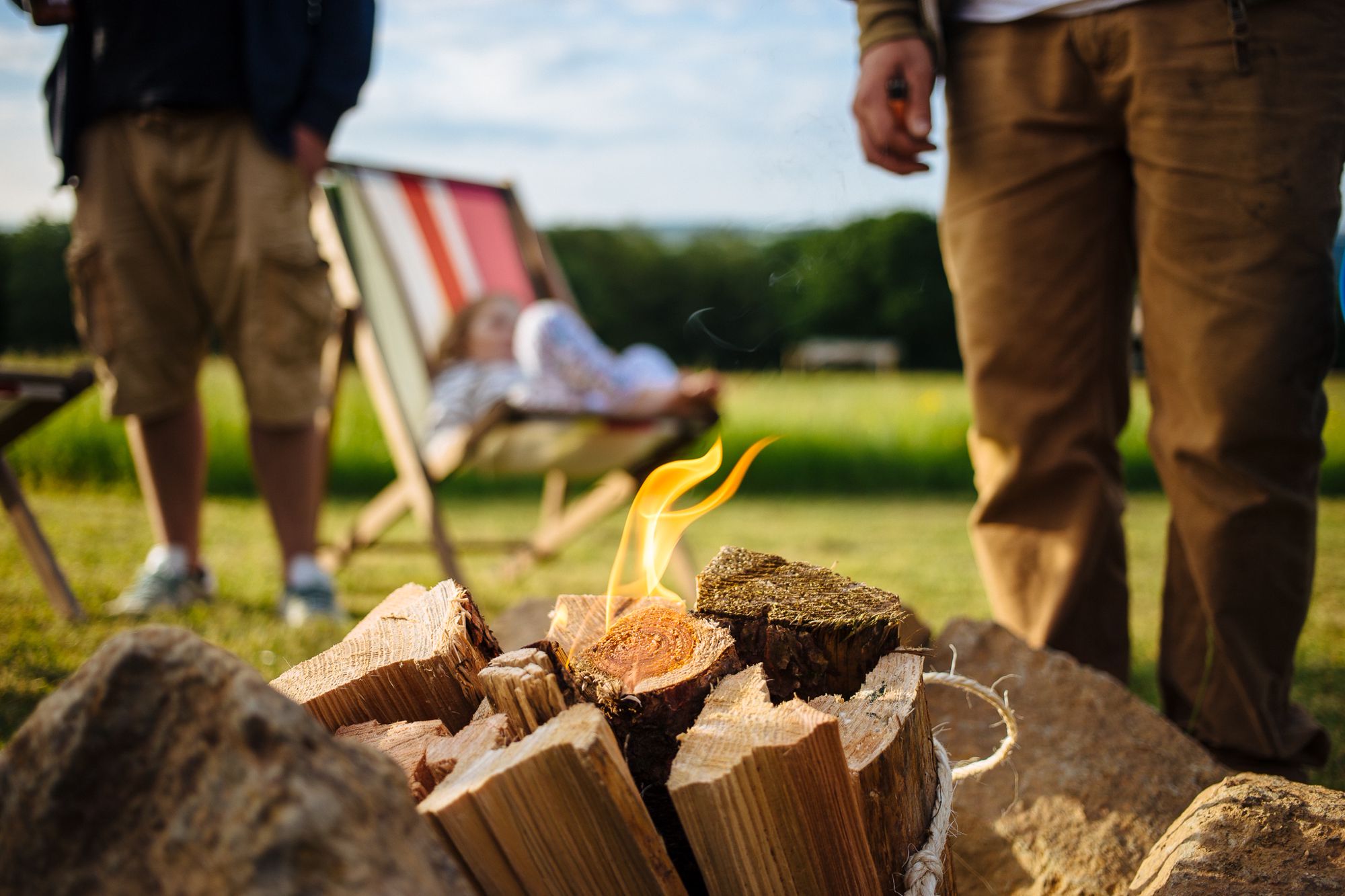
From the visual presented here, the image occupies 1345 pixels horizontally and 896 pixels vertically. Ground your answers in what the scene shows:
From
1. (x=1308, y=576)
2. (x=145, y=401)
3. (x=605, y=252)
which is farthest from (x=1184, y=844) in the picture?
(x=605, y=252)

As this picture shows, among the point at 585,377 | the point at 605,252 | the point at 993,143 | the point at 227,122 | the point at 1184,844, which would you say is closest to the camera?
the point at 1184,844

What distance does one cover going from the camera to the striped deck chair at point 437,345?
311cm

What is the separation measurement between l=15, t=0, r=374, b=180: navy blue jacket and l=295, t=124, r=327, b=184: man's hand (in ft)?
0.04

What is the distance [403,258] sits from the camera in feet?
12.2

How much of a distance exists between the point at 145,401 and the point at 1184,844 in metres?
2.34

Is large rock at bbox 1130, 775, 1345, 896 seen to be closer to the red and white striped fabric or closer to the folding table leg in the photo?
the folding table leg

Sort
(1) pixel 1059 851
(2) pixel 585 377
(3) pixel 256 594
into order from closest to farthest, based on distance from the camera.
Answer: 1. (1) pixel 1059 851
2. (3) pixel 256 594
3. (2) pixel 585 377

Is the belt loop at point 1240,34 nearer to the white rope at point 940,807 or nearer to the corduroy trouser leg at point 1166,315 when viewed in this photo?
the corduroy trouser leg at point 1166,315

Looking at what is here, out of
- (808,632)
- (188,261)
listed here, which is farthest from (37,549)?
(808,632)

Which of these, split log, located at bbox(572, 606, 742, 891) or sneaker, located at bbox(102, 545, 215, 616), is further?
sneaker, located at bbox(102, 545, 215, 616)

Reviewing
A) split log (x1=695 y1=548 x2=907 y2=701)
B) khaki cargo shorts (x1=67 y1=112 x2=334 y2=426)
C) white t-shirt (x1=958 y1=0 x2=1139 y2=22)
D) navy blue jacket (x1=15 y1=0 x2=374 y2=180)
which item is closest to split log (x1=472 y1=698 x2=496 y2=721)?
split log (x1=695 y1=548 x2=907 y2=701)

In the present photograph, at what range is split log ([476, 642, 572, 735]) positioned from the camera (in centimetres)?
84

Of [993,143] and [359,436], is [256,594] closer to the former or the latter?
[993,143]

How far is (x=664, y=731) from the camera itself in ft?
3.10
